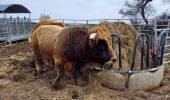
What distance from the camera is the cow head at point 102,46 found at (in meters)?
5.28

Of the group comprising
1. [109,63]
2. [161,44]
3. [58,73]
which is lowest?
[58,73]

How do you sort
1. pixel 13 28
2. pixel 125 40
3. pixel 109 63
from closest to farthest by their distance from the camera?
pixel 109 63
pixel 125 40
pixel 13 28

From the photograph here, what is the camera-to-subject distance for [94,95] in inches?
219

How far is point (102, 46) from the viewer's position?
5328 millimetres

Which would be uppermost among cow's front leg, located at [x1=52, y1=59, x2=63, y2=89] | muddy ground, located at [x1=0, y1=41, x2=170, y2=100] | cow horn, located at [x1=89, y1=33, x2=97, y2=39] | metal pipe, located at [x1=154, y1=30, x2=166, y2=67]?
cow horn, located at [x1=89, y1=33, x2=97, y2=39]

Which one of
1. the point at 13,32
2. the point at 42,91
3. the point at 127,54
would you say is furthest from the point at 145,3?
the point at 42,91

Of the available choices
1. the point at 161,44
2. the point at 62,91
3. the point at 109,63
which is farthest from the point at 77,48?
the point at 161,44

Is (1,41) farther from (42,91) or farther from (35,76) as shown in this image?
(42,91)

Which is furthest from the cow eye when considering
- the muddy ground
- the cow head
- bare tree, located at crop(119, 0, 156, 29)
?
bare tree, located at crop(119, 0, 156, 29)

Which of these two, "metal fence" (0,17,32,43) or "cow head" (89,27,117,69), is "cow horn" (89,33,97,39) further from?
"metal fence" (0,17,32,43)

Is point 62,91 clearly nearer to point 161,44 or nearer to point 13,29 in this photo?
point 161,44

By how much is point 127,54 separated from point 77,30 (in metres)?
2.02

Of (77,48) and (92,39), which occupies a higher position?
(92,39)

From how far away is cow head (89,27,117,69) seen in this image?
5.28 metres
